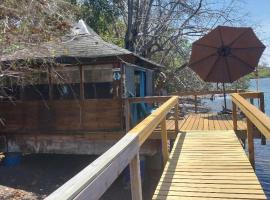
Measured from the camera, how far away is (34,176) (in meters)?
11.6

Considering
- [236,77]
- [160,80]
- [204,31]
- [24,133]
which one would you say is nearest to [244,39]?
[236,77]

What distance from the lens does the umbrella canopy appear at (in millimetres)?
11227

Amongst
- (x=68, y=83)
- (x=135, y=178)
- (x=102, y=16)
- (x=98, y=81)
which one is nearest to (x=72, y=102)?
(x=68, y=83)

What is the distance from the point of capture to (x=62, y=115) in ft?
37.6

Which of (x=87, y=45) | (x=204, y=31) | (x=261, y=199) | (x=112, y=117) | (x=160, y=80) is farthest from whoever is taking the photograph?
(x=160, y=80)

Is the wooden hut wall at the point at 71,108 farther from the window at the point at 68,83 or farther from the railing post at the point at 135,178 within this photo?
the railing post at the point at 135,178

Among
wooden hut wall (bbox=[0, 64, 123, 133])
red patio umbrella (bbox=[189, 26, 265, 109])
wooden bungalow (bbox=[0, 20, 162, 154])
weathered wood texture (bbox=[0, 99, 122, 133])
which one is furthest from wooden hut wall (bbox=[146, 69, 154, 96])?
weathered wood texture (bbox=[0, 99, 122, 133])

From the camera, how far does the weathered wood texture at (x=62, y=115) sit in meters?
11.0

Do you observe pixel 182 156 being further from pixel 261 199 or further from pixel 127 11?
pixel 127 11

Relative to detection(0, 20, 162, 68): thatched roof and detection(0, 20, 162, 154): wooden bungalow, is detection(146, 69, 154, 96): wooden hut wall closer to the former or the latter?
detection(0, 20, 162, 154): wooden bungalow

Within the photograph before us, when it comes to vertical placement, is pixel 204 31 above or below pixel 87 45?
above

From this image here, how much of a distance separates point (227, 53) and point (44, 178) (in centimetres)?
630

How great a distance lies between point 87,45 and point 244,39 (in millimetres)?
4534

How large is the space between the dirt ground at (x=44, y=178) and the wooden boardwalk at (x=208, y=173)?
4.24m
